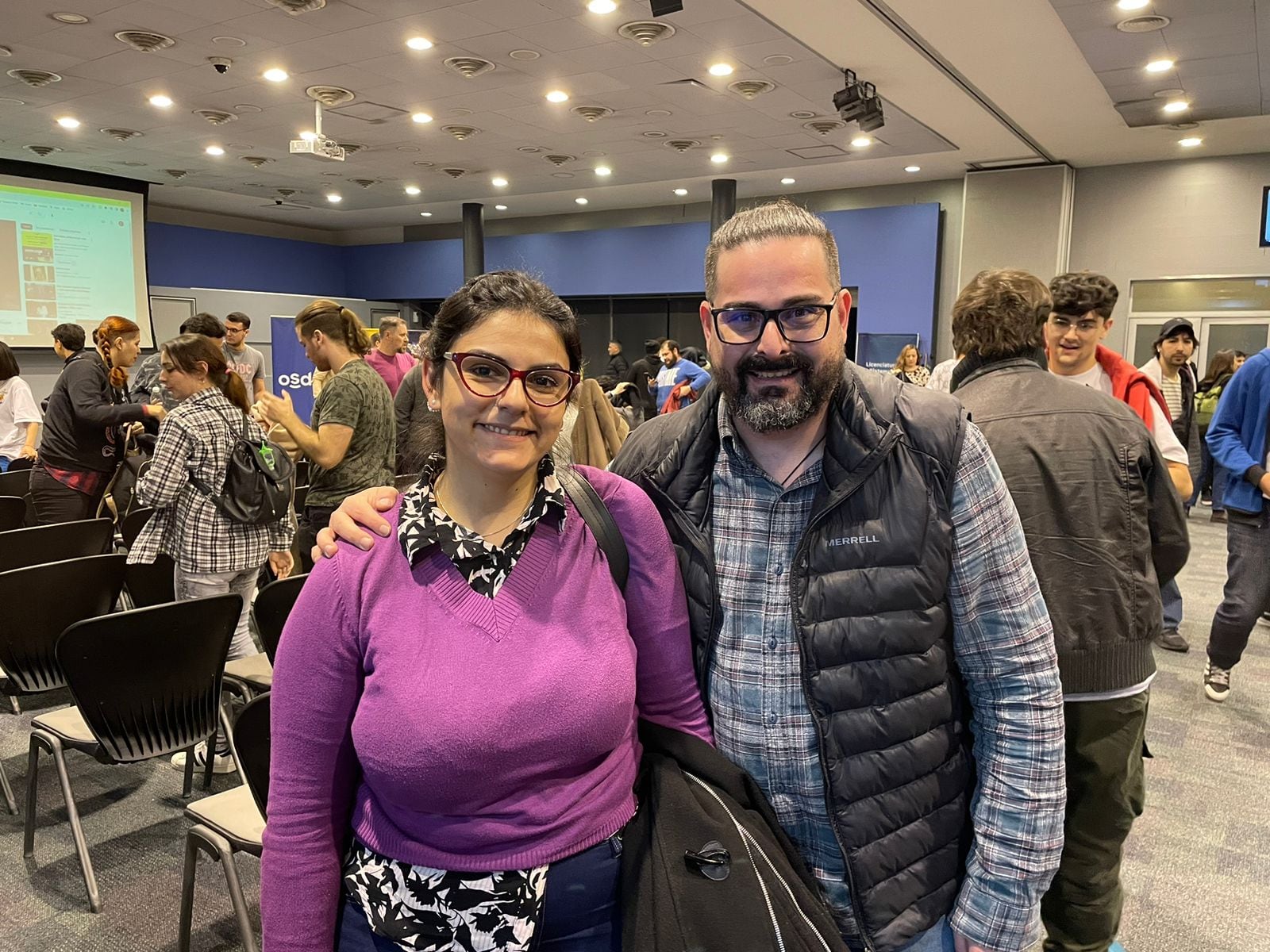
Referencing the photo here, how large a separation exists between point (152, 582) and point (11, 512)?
4.89 feet

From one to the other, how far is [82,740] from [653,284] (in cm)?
1160

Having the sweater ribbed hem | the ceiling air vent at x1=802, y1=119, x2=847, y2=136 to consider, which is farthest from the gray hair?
the ceiling air vent at x1=802, y1=119, x2=847, y2=136

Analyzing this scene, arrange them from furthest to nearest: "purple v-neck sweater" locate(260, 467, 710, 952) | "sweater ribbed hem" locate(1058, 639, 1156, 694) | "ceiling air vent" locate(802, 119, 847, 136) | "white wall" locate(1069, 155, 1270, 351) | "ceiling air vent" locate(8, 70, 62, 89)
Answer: "white wall" locate(1069, 155, 1270, 351) → "ceiling air vent" locate(802, 119, 847, 136) → "ceiling air vent" locate(8, 70, 62, 89) → "sweater ribbed hem" locate(1058, 639, 1156, 694) → "purple v-neck sweater" locate(260, 467, 710, 952)

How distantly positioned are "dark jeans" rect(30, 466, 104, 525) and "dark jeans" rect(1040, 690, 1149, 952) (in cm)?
492

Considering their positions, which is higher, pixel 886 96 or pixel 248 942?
pixel 886 96

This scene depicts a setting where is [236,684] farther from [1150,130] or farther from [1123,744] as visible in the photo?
[1150,130]

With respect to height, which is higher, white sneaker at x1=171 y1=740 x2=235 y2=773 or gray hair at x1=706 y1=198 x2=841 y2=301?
gray hair at x1=706 y1=198 x2=841 y2=301

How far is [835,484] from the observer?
1.23 metres

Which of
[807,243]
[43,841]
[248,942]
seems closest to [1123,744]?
[807,243]

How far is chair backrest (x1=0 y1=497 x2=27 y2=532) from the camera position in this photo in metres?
4.29

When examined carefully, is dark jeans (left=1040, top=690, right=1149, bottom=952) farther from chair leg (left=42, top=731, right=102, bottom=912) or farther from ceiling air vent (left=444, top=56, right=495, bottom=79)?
ceiling air vent (left=444, top=56, right=495, bottom=79)

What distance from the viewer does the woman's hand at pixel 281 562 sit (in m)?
3.52

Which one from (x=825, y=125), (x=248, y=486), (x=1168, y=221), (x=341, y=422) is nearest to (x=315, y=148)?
(x=341, y=422)

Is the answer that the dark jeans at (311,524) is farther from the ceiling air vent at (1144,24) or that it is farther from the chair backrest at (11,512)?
the ceiling air vent at (1144,24)
